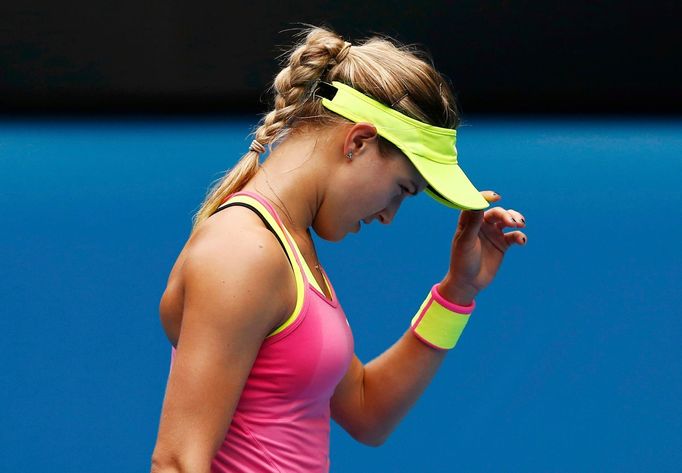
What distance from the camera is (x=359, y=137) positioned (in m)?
1.03

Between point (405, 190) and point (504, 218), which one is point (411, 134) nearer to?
point (405, 190)

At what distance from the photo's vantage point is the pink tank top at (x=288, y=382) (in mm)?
955

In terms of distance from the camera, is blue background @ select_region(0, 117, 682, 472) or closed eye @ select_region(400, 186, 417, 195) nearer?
closed eye @ select_region(400, 186, 417, 195)

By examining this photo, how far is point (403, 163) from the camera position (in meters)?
1.06

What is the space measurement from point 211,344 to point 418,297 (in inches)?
42.7

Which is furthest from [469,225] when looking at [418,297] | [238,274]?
[418,297]

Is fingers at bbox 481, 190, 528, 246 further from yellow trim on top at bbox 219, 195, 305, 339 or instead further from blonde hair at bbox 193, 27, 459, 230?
yellow trim on top at bbox 219, 195, 305, 339

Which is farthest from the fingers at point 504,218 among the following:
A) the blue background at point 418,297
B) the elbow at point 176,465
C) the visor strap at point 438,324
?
the blue background at point 418,297

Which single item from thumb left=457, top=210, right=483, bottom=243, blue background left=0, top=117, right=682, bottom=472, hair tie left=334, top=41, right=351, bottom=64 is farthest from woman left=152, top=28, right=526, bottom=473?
blue background left=0, top=117, right=682, bottom=472

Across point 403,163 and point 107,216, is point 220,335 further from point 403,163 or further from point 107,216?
point 107,216

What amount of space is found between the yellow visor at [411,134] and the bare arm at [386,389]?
0.84 ft

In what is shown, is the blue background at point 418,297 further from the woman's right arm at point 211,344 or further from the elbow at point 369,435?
the woman's right arm at point 211,344

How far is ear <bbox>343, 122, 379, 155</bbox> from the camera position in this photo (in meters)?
1.02

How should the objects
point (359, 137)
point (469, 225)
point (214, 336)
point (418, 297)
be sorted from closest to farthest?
point (214, 336), point (359, 137), point (469, 225), point (418, 297)
